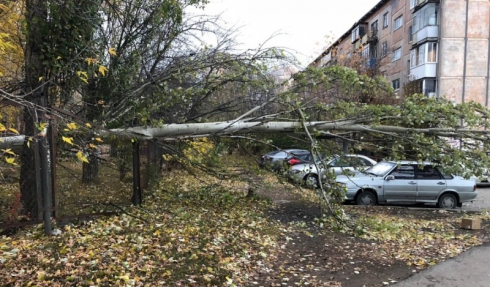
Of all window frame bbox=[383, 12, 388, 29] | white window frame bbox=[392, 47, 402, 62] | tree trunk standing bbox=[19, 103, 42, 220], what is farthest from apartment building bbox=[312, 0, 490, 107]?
tree trunk standing bbox=[19, 103, 42, 220]

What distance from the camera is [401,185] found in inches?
410

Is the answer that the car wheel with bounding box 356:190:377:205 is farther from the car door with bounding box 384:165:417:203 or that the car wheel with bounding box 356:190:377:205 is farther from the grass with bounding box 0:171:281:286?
the grass with bounding box 0:171:281:286

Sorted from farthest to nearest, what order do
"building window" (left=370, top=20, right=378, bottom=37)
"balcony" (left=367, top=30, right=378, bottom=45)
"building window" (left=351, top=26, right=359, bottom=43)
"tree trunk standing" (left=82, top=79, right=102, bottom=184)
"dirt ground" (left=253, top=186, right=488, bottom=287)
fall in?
"building window" (left=351, top=26, right=359, bottom=43), "building window" (left=370, top=20, right=378, bottom=37), "balcony" (left=367, top=30, right=378, bottom=45), "tree trunk standing" (left=82, top=79, right=102, bottom=184), "dirt ground" (left=253, top=186, right=488, bottom=287)

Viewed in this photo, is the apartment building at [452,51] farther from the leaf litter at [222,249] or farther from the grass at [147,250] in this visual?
the grass at [147,250]

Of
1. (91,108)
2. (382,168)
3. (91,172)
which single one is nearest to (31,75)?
(91,108)

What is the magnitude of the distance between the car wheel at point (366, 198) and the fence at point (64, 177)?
5.69m

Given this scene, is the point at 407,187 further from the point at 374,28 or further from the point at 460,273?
the point at 374,28

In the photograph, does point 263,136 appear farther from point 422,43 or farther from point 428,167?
point 422,43

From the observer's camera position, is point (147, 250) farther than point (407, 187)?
No

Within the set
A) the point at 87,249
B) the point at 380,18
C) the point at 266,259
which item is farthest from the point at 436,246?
the point at 380,18

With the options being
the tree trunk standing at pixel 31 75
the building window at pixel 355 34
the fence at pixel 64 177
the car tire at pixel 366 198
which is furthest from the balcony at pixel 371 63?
the tree trunk standing at pixel 31 75

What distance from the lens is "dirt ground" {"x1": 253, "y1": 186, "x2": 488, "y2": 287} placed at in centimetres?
411

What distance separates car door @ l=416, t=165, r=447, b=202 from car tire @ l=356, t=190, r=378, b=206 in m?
1.26

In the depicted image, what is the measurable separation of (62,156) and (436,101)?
285 inches
